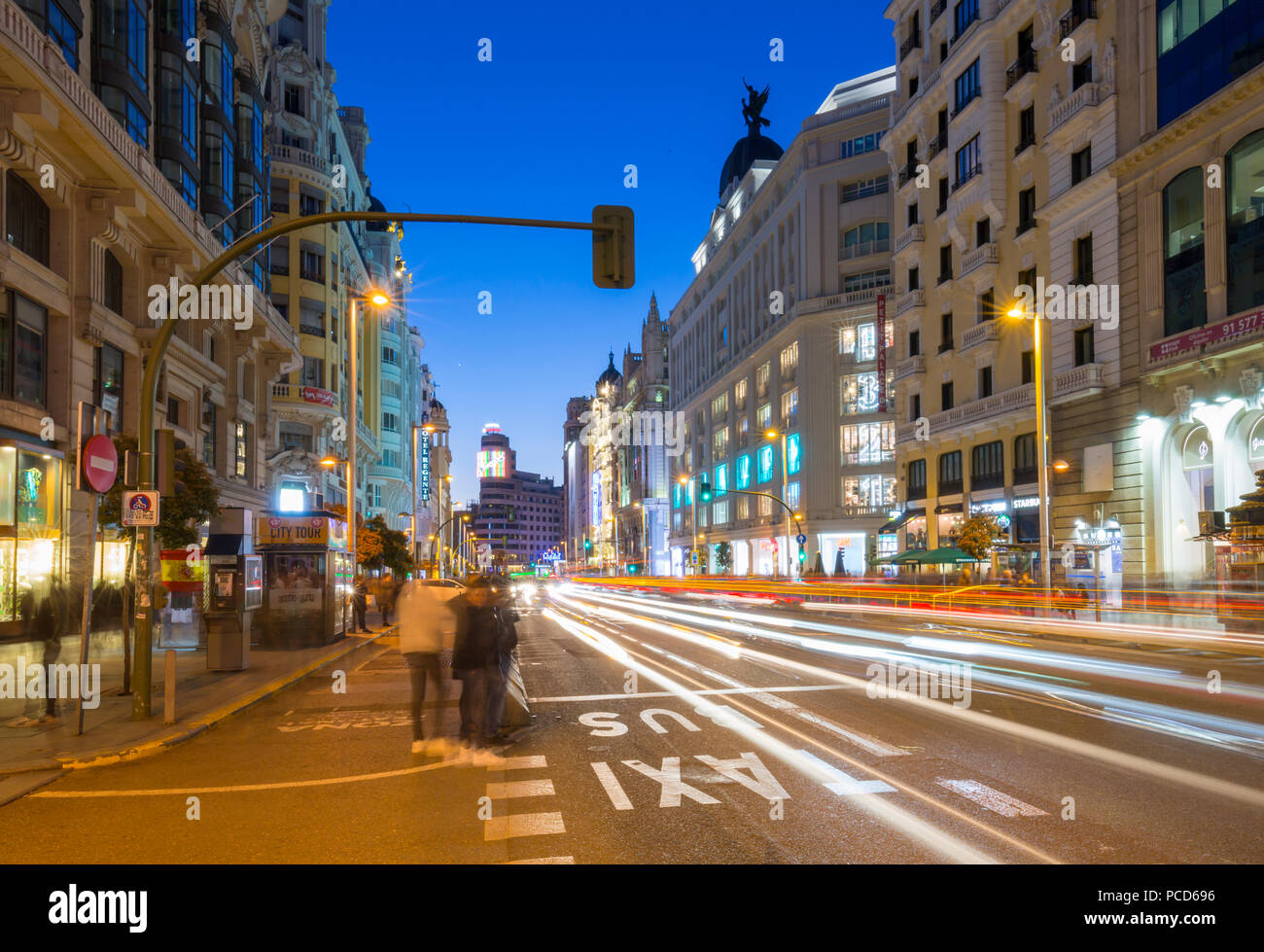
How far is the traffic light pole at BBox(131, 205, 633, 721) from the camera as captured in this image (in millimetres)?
11203

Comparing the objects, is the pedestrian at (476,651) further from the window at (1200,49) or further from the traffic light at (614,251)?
the window at (1200,49)

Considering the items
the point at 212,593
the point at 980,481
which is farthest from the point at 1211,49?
the point at 212,593

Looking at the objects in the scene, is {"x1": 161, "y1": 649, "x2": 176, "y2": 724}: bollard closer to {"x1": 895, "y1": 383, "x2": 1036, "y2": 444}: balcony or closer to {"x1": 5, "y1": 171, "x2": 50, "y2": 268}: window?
{"x1": 5, "y1": 171, "x2": 50, "y2": 268}: window

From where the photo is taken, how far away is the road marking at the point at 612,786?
7.18 meters

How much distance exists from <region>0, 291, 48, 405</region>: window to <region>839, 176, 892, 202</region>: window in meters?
59.0

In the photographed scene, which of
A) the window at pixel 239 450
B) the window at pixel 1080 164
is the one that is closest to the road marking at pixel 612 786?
the window at pixel 239 450

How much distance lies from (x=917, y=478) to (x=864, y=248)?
24516 mm

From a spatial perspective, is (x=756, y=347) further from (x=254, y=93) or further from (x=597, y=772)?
(x=597, y=772)

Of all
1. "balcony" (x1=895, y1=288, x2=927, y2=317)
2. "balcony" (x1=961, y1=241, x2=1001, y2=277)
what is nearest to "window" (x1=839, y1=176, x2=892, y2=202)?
Answer: "balcony" (x1=895, y1=288, x2=927, y2=317)

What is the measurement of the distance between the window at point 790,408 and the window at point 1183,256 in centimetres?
3971

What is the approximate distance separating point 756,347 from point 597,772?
7357 cm

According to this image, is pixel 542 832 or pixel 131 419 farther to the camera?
pixel 131 419

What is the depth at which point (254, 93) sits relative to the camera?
38.1 meters
